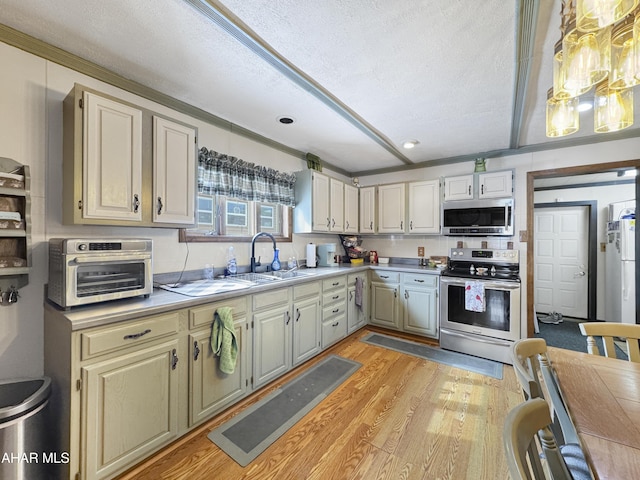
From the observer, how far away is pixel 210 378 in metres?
1.90

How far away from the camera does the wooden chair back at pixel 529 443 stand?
2.07ft

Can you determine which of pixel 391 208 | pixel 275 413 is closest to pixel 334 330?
pixel 275 413

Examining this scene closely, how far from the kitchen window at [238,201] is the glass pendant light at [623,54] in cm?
243

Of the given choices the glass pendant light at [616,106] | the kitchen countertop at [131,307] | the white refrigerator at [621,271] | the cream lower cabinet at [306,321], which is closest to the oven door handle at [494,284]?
the cream lower cabinet at [306,321]

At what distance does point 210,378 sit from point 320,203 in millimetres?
2246

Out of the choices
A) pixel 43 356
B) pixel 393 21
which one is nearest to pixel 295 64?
pixel 393 21

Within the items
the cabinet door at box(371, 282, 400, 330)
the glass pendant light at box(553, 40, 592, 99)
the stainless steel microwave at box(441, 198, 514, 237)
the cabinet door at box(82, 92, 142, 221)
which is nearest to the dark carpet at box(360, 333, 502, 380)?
the cabinet door at box(371, 282, 400, 330)

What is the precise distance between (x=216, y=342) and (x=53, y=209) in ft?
4.29

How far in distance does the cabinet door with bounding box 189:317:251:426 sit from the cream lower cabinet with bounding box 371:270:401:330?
216cm

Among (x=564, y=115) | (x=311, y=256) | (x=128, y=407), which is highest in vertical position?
(x=564, y=115)

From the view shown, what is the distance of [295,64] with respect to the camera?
176 centimetres

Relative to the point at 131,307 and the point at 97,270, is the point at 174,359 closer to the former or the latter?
the point at 131,307

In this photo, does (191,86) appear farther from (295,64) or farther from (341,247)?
(341,247)

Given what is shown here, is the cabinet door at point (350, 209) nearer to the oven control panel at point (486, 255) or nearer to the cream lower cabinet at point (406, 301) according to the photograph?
the cream lower cabinet at point (406, 301)
